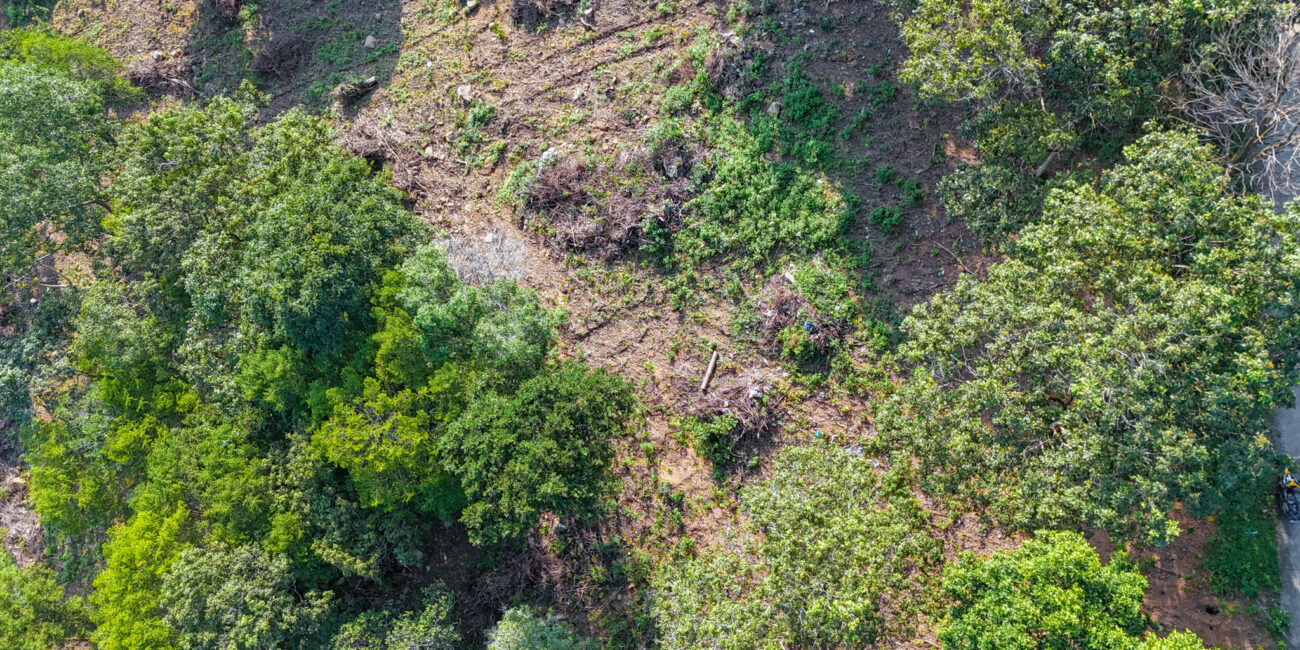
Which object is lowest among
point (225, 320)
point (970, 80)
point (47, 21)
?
point (225, 320)

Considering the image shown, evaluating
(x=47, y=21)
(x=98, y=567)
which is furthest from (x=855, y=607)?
(x=47, y=21)

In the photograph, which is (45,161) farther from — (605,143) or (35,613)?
(605,143)

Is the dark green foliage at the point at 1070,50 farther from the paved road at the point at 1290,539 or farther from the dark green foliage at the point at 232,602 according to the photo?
the dark green foliage at the point at 232,602

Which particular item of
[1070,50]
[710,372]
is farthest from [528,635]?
[1070,50]

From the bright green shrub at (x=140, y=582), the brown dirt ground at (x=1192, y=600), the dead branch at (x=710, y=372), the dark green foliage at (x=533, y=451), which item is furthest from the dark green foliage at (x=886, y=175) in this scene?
the bright green shrub at (x=140, y=582)

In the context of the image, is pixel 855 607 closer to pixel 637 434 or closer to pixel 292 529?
pixel 637 434

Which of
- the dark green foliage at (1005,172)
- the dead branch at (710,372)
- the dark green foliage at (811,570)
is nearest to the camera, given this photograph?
the dark green foliage at (811,570)
